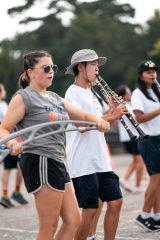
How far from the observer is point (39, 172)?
618cm

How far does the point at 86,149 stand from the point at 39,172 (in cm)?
117

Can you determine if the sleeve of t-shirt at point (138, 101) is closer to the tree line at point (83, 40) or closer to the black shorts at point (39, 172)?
the black shorts at point (39, 172)

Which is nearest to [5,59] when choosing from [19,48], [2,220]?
[19,48]

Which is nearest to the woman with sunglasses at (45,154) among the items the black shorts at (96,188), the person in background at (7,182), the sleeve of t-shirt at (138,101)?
the black shorts at (96,188)

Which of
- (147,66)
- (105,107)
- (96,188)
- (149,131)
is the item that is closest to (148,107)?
(149,131)

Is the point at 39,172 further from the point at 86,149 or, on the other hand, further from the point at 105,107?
the point at 105,107

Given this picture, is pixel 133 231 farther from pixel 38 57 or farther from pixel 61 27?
pixel 61 27

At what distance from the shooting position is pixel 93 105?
736cm

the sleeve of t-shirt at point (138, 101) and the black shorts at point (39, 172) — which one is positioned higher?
the sleeve of t-shirt at point (138, 101)

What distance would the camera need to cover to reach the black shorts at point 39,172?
243 inches

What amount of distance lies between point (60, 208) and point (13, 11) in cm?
8941

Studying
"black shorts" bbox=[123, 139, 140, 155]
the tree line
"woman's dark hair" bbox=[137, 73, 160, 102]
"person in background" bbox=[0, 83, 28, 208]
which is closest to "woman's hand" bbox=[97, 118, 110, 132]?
"woman's dark hair" bbox=[137, 73, 160, 102]

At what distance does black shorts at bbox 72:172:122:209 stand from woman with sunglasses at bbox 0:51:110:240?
81 cm

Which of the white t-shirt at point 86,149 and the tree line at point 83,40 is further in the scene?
the tree line at point 83,40
